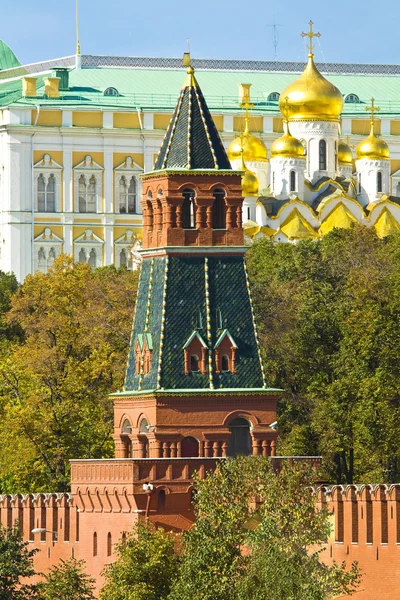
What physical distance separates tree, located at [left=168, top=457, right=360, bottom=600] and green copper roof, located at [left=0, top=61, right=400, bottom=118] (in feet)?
281

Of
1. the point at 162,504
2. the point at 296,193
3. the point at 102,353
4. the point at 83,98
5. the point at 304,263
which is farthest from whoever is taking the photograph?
the point at 83,98

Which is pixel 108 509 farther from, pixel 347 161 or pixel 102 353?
pixel 347 161

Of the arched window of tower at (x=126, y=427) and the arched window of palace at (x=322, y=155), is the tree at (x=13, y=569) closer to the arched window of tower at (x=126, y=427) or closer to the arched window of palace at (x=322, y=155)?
the arched window of tower at (x=126, y=427)

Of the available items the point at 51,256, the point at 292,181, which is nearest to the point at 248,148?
the point at 292,181

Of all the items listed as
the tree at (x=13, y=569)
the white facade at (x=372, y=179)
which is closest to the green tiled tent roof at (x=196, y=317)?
the tree at (x=13, y=569)

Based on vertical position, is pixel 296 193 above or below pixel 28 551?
above

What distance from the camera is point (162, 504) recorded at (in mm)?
57000

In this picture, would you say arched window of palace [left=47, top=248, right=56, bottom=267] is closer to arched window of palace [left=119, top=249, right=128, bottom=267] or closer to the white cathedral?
arched window of palace [left=119, top=249, right=128, bottom=267]

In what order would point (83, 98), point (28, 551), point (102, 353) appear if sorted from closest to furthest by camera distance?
point (28, 551), point (102, 353), point (83, 98)

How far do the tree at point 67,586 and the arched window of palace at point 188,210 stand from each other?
7.15m

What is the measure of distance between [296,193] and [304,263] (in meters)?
34.7

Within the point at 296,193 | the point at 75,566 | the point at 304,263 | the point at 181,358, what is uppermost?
the point at 296,193

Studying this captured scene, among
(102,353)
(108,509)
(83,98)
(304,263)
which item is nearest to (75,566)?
(108,509)

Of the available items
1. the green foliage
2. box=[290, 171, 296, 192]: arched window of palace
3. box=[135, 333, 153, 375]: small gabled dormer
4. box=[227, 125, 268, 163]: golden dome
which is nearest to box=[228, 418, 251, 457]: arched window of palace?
box=[135, 333, 153, 375]: small gabled dormer
